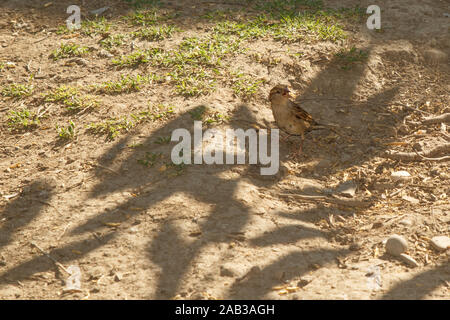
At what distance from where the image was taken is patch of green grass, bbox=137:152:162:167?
16.7ft

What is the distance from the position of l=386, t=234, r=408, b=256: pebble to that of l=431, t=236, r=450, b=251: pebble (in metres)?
0.23

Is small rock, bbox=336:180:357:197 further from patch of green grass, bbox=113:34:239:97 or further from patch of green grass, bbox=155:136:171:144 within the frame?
patch of green grass, bbox=113:34:239:97

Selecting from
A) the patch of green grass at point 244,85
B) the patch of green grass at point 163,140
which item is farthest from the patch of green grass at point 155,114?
the patch of green grass at point 244,85

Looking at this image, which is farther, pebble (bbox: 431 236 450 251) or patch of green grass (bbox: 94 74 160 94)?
patch of green grass (bbox: 94 74 160 94)

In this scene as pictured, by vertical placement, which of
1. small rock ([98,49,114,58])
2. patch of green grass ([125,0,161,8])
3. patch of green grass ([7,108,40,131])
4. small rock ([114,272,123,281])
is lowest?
small rock ([114,272,123,281])

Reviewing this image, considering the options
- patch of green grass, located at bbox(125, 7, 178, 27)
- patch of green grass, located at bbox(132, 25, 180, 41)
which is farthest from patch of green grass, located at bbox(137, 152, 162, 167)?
patch of green grass, located at bbox(125, 7, 178, 27)

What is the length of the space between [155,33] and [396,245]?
480cm

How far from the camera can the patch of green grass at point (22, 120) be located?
5.87 metres

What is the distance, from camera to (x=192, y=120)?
5.69 metres

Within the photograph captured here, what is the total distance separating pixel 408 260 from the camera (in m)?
3.95

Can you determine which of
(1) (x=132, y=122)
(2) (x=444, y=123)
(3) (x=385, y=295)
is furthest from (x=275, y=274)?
(2) (x=444, y=123)

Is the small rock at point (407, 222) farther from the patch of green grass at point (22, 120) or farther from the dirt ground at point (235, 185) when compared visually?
the patch of green grass at point (22, 120)

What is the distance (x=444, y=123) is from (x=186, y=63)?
3.21 metres

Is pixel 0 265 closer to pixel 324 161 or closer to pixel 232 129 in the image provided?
pixel 232 129
